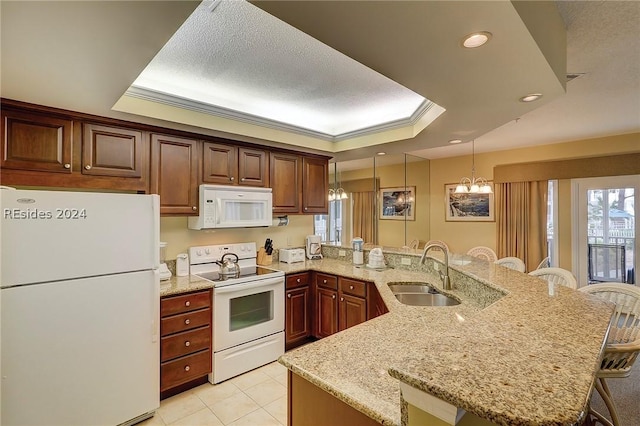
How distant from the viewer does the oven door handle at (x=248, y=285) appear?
2.79 metres

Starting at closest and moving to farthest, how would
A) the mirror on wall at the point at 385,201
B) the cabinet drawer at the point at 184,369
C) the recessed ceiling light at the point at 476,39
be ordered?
the recessed ceiling light at the point at 476,39 < the cabinet drawer at the point at 184,369 < the mirror on wall at the point at 385,201

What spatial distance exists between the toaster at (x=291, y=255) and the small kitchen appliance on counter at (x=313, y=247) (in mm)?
181

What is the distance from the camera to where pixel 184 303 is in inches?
102

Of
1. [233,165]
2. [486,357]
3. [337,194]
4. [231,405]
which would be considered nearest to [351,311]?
[231,405]

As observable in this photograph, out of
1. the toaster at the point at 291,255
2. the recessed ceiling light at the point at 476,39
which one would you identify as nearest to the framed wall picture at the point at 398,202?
the toaster at the point at 291,255

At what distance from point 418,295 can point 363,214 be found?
3.38 m

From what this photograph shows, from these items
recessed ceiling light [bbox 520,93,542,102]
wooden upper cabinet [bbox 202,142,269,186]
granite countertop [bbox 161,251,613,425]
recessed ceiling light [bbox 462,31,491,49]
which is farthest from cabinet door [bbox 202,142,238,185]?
recessed ceiling light [bbox 520,93,542,102]

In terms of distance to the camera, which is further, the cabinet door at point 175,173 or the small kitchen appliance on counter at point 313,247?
the small kitchen appliance on counter at point 313,247

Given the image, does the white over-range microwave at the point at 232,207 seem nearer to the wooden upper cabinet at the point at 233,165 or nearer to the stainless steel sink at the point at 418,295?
the wooden upper cabinet at the point at 233,165

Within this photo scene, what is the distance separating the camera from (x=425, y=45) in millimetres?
1385

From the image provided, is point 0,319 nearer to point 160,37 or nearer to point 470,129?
point 160,37

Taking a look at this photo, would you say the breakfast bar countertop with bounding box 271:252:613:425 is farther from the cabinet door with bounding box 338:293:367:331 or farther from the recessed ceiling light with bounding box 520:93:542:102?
the recessed ceiling light with bounding box 520:93:542:102

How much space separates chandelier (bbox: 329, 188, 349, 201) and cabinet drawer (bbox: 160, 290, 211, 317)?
3.16 metres

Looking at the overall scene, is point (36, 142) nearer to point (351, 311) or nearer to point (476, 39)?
point (476, 39)
